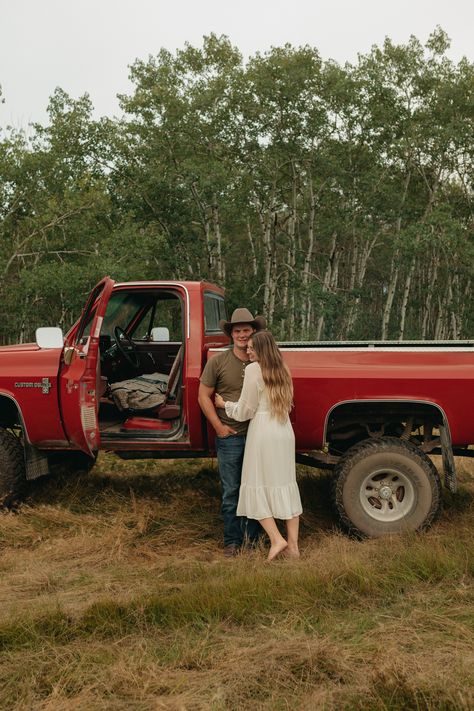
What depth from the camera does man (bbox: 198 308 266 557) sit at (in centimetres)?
480

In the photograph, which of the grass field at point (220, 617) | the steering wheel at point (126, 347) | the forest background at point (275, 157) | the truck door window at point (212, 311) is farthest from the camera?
the forest background at point (275, 157)

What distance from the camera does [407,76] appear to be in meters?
33.0

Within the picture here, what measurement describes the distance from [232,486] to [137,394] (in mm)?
1457

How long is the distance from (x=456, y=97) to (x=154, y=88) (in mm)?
14090

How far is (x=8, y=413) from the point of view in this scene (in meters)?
6.02

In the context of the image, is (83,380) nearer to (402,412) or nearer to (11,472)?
(11,472)

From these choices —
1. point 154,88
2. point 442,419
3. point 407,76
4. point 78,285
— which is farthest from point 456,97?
point 442,419

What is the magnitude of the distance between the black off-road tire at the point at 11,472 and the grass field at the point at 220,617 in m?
0.15

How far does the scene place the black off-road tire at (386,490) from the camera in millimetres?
4945

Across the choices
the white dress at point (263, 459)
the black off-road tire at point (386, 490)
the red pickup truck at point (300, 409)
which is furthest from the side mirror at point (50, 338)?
the black off-road tire at point (386, 490)

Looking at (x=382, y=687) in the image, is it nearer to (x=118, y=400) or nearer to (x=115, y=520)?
(x=115, y=520)

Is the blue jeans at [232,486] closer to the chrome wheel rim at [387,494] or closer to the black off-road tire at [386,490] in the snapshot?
the black off-road tire at [386,490]

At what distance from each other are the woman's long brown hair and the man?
11.0 inches

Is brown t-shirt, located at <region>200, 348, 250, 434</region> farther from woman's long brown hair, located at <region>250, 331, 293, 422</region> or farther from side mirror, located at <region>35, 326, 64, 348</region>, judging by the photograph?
side mirror, located at <region>35, 326, 64, 348</region>
